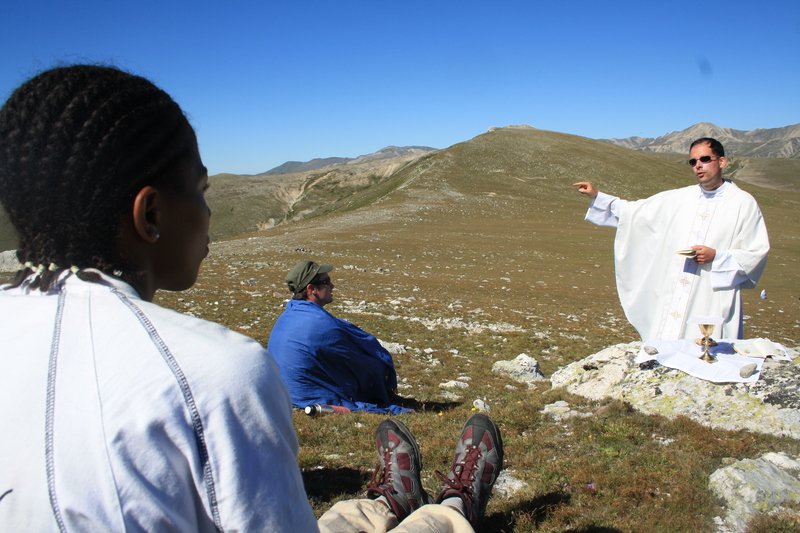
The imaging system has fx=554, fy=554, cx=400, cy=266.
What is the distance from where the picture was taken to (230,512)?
1.22 meters

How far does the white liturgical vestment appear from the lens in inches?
257

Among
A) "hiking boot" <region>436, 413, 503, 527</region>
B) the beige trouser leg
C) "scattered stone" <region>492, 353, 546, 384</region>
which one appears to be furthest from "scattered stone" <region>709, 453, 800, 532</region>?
"scattered stone" <region>492, 353, 546, 384</region>

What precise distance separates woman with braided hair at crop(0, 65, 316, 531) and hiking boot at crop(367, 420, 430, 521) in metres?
2.63

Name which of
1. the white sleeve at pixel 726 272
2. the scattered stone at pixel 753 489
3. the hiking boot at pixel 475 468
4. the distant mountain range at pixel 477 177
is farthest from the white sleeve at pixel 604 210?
the distant mountain range at pixel 477 177

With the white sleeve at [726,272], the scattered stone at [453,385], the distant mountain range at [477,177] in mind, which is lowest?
the scattered stone at [453,385]

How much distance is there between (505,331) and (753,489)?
9903mm

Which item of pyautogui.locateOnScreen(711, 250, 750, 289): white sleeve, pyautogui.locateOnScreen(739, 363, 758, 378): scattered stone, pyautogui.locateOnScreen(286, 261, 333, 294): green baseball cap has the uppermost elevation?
pyautogui.locateOnScreen(286, 261, 333, 294): green baseball cap

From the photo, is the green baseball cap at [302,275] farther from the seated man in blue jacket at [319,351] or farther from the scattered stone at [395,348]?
the scattered stone at [395,348]

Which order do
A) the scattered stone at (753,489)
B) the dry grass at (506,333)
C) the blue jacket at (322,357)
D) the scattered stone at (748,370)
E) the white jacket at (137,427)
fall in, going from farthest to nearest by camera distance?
the blue jacket at (322,357), the scattered stone at (748,370), the dry grass at (506,333), the scattered stone at (753,489), the white jacket at (137,427)

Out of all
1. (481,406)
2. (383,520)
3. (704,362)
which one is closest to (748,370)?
(704,362)

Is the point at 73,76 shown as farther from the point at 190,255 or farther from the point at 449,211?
the point at 449,211

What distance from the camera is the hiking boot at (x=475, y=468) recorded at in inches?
150

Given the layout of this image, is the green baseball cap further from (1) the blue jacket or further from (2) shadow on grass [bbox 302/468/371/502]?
(2) shadow on grass [bbox 302/468/371/502]

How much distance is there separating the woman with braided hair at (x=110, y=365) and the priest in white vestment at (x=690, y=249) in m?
6.28
